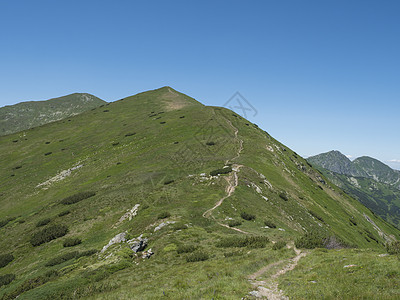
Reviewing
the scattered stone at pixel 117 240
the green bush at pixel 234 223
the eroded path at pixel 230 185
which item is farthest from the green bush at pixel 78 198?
the green bush at pixel 234 223

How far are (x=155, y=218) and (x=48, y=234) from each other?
15419 millimetres

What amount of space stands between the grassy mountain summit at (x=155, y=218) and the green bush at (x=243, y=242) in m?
0.11

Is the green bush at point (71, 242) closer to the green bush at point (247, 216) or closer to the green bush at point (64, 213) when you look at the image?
the green bush at point (64, 213)

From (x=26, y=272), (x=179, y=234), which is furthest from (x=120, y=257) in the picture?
(x=26, y=272)

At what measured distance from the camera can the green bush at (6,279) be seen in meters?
21.3

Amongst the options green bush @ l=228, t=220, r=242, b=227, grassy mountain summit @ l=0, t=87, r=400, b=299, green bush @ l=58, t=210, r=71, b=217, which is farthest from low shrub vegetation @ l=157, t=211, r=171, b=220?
green bush @ l=58, t=210, r=71, b=217

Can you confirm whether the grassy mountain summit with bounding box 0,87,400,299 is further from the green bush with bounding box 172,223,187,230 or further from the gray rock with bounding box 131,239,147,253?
the green bush with bounding box 172,223,187,230

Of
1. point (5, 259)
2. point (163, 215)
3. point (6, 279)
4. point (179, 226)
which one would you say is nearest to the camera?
point (6, 279)

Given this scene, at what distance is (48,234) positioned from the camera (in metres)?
29.7

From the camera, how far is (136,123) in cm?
10194

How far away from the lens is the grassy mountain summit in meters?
16.8

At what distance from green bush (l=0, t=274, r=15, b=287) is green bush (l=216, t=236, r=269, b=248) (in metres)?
21.5

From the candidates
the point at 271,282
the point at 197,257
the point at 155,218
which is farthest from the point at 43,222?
the point at 271,282

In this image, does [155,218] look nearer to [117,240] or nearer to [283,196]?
[117,240]
